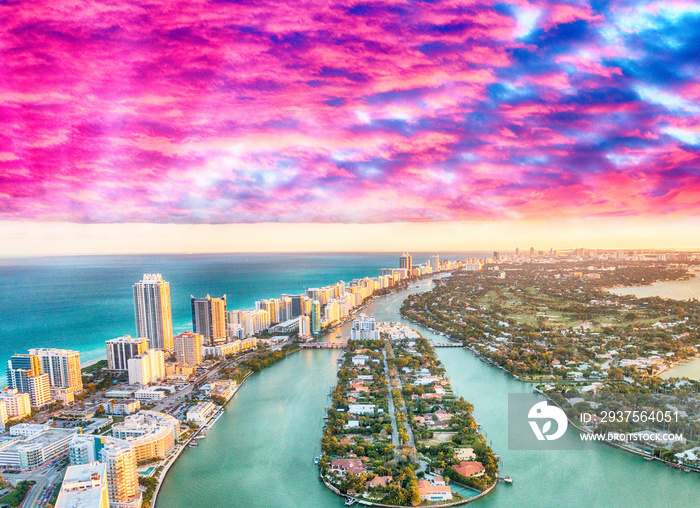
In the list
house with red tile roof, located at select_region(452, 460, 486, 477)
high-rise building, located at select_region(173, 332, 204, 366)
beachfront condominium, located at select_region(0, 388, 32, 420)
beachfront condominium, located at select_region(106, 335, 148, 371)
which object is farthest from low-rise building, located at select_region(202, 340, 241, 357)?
house with red tile roof, located at select_region(452, 460, 486, 477)

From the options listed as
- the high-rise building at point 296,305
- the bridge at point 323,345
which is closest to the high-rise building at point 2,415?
the bridge at point 323,345

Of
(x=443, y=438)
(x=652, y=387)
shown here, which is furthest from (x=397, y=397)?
(x=652, y=387)

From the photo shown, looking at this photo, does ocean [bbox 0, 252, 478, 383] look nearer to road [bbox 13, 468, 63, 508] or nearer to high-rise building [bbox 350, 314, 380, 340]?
road [bbox 13, 468, 63, 508]

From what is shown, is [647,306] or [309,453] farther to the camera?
[647,306]

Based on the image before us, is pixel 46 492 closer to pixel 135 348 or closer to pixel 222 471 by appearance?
pixel 222 471

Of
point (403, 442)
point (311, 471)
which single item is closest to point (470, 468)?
point (403, 442)

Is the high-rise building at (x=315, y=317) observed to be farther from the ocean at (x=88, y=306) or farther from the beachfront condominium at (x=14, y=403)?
the beachfront condominium at (x=14, y=403)
